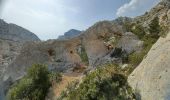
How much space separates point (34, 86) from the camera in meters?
28.9

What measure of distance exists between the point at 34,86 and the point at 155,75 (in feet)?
41.2

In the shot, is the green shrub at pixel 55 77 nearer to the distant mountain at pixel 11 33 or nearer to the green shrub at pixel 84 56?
the green shrub at pixel 84 56

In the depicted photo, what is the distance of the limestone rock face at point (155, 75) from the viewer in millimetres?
18061

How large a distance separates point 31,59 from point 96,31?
7.26 meters

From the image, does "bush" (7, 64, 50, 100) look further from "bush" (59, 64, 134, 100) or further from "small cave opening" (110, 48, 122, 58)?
"bush" (59, 64, 134, 100)

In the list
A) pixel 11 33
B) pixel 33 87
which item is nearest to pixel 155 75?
pixel 33 87

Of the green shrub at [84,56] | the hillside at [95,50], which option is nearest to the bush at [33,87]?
the hillside at [95,50]

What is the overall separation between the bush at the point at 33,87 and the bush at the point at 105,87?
851 cm

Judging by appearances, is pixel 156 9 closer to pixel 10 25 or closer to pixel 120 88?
pixel 120 88

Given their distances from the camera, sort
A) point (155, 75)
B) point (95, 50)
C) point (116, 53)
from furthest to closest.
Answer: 1. point (95, 50)
2. point (116, 53)
3. point (155, 75)

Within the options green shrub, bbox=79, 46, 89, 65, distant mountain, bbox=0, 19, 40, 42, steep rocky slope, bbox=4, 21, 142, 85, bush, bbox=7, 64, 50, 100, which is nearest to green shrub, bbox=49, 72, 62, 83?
bush, bbox=7, 64, 50, 100

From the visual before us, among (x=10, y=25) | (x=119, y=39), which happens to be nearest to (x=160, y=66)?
(x=119, y=39)

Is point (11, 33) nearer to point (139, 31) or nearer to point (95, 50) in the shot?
point (95, 50)

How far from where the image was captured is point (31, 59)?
3803 centimetres
